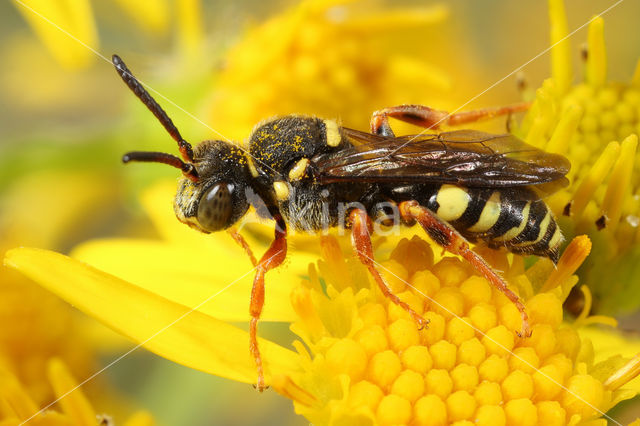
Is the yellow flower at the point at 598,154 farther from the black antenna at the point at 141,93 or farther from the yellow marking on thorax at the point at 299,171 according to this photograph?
the black antenna at the point at 141,93

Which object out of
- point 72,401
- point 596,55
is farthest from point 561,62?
point 72,401

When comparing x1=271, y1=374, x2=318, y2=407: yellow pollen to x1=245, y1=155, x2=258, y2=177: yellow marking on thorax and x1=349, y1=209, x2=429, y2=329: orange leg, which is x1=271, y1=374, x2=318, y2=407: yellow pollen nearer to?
x1=349, y1=209, x2=429, y2=329: orange leg

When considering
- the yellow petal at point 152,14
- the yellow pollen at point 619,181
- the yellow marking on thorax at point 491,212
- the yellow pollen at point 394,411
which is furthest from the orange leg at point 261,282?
the yellow petal at point 152,14

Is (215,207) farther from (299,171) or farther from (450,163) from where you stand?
(450,163)

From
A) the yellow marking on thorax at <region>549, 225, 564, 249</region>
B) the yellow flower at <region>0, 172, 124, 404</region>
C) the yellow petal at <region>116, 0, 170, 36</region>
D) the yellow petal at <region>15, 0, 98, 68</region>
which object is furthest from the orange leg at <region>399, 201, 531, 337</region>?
the yellow petal at <region>116, 0, 170, 36</region>

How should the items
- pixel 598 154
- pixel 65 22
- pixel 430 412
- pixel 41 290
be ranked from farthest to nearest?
1. pixel 65 22
2. pixel 41 290
3. pixel 598 154
4. pixel 430 412

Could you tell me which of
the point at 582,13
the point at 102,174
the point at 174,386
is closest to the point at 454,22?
the point at 582,13
